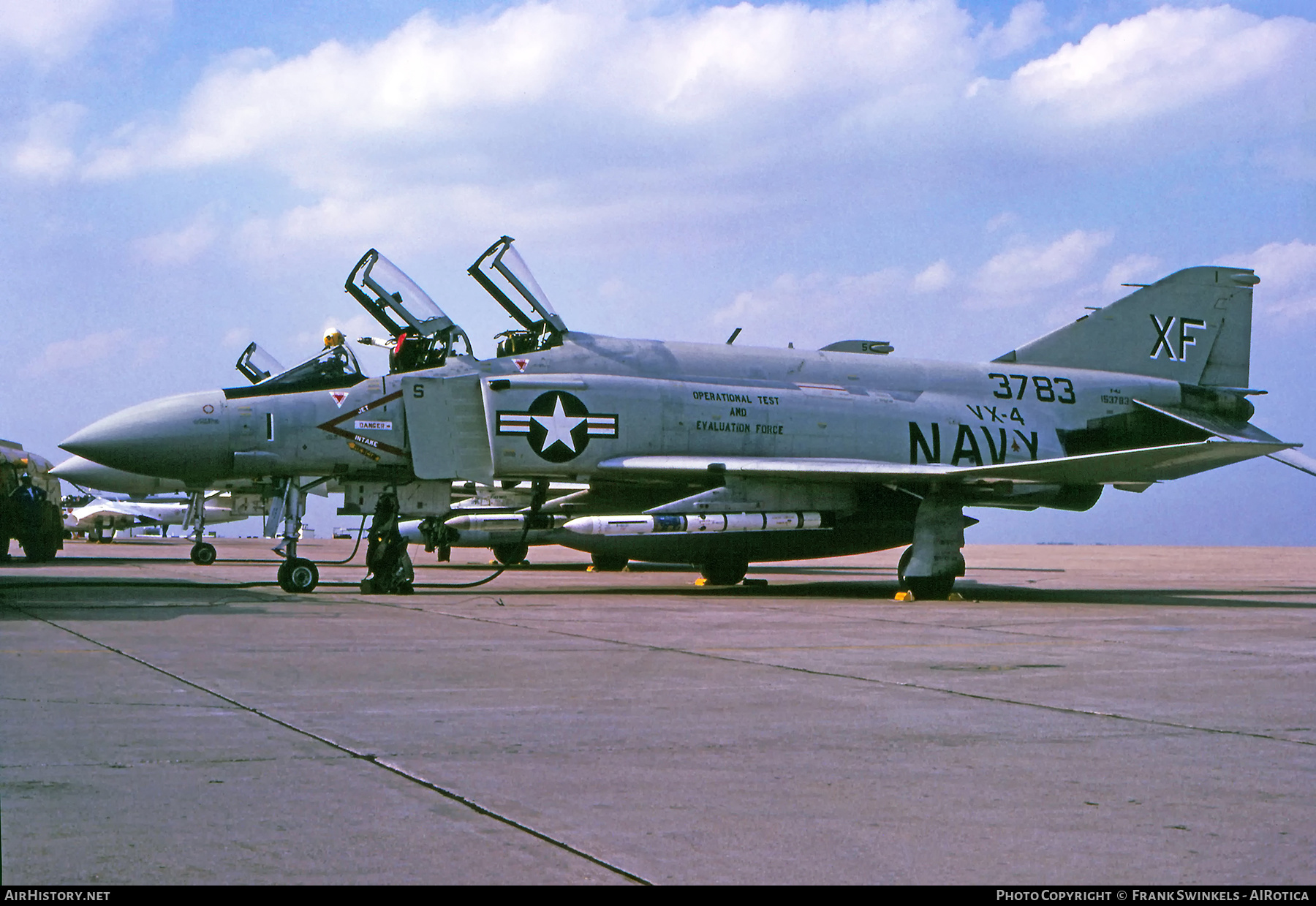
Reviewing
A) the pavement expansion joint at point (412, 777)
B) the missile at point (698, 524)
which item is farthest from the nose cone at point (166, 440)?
the pavement expansion joint at point (412, 777)

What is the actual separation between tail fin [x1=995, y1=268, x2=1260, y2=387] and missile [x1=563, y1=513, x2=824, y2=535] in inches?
224

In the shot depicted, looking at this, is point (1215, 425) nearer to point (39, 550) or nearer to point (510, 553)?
point (510, 553)

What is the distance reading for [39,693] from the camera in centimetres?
567

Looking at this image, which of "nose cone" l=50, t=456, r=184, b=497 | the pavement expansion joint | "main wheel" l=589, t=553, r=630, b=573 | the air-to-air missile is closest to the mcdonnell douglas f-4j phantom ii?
"main wheel" l=589, t=553, r=630, b=573

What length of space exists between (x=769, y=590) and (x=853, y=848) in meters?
13.5

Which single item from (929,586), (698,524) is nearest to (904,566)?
(929,586)

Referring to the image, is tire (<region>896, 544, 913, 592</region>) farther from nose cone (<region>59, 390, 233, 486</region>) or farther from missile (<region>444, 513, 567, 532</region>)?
nose cone (<region>59, 390, 233, 486</region>)

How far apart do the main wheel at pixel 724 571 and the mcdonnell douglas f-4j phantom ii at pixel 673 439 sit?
4 centimetres

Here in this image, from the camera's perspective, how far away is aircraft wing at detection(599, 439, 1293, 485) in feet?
46.2

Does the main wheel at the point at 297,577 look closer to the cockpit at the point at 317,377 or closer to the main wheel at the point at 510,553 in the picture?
the cockpit at the point at 317,377

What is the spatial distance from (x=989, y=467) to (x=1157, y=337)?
6557mm

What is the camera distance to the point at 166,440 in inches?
540

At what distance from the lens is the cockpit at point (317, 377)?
47.0 feet

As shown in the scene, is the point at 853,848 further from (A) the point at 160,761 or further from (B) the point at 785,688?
(B) the point at 785,688
